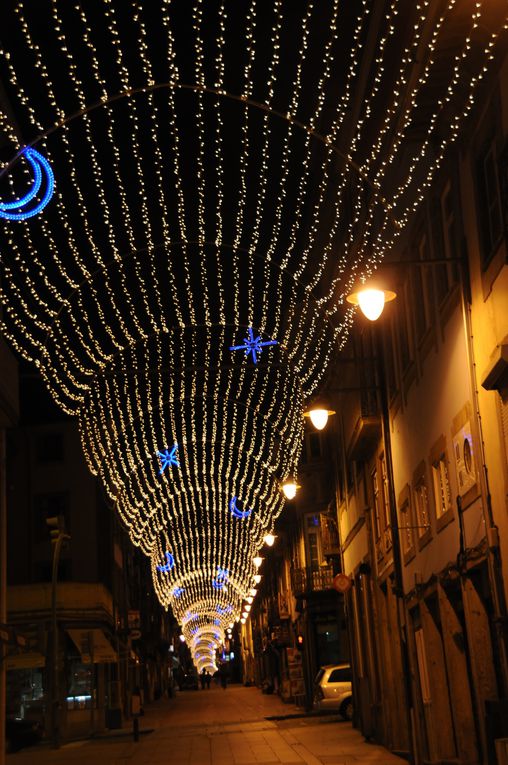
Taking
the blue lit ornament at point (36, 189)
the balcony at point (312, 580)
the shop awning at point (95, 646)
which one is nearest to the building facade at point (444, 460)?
the blue lit ornament at point (36, 189)

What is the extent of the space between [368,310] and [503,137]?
2326mm

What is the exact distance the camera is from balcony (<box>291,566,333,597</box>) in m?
44.3

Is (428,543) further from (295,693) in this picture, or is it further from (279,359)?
(295,693)

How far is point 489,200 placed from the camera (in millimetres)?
12734

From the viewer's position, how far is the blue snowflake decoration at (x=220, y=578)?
78.3 m

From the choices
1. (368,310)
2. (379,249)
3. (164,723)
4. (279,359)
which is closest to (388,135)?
(379,249)

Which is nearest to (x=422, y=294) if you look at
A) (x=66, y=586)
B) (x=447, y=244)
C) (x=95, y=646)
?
(x=447, y=244)

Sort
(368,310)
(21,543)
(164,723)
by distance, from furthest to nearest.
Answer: (21,543) → (164,723) → (368,310)

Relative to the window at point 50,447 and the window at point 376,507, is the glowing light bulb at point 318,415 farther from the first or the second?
the window at point 50,447

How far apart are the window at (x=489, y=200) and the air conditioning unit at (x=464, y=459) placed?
8.14 ft

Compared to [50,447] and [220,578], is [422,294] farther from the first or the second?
[220,578]

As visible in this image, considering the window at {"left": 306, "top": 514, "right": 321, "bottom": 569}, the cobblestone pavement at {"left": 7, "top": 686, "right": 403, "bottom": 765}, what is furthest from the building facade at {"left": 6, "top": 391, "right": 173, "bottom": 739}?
the window at {"left": 306, "top": 514, "right": 321, "bottom": 569}

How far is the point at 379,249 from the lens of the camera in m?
19.7

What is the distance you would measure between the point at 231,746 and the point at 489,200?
17.9 m
